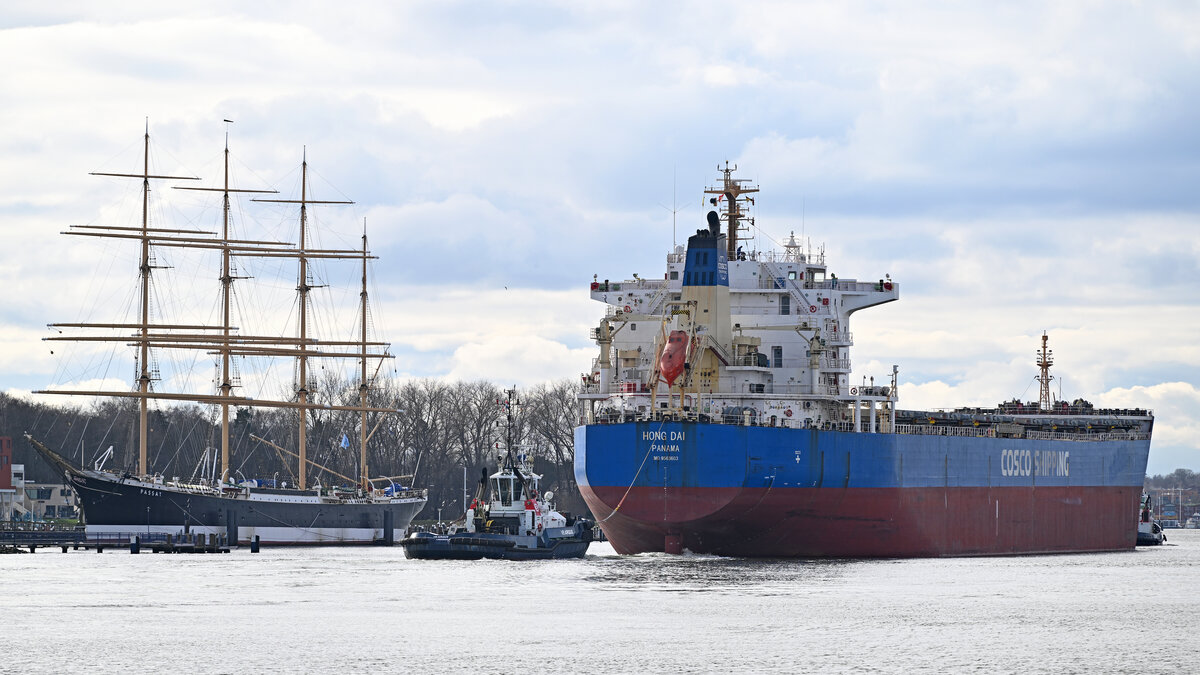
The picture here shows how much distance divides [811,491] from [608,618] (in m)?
18.6

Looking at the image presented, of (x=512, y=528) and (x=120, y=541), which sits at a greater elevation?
(x=512, y=528)

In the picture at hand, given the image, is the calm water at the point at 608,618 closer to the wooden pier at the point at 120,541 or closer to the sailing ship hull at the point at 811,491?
the sailing ship hull at the point at 811,491

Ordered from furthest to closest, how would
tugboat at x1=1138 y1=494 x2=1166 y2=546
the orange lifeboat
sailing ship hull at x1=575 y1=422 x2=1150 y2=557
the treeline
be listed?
the treeline → tugboat at x1=1138 y1=494 x2=1166 y2=546 → the orange lifeboat → sailing ship hull at x1=575 y1=422 x2=1150 y2=557

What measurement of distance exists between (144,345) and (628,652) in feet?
205

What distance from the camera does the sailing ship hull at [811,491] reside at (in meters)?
56.9

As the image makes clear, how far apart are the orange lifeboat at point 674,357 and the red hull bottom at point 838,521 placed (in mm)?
3685

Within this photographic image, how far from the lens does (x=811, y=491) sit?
5912 centimetres

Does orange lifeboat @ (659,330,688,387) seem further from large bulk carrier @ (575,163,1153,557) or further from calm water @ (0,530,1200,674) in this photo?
calm water @ (0,530,1200,674)

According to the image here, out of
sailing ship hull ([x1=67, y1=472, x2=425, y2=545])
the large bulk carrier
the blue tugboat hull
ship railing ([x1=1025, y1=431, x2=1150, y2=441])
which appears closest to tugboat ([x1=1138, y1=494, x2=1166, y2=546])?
ship railing ([x1=1025, y1=431, x2=1150, y2=441])

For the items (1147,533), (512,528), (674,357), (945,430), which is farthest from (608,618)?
(1147,533)

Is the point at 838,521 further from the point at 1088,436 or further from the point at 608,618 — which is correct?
the point at 1088,436

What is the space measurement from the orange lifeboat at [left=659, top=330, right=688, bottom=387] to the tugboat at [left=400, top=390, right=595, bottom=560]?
20.0 feet

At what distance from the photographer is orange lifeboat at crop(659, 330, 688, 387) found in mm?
57406

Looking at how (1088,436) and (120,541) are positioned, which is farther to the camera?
(120,541)
